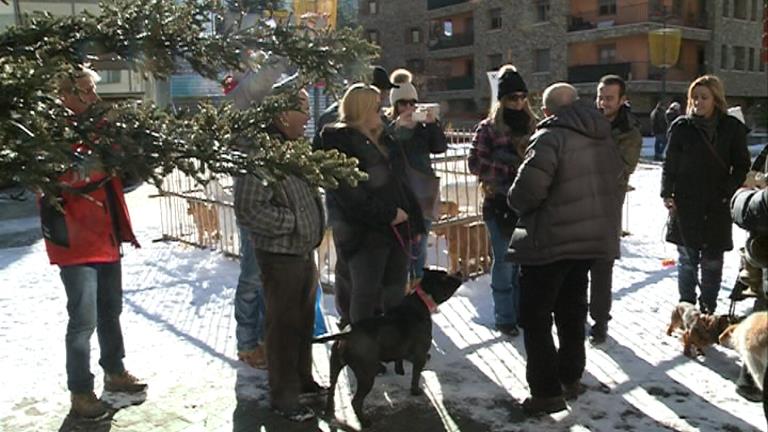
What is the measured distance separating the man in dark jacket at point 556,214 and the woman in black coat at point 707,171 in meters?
1.34

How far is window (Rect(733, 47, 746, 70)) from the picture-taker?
36.8 meters

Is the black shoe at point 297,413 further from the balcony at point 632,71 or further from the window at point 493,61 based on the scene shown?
the window at point 493,61

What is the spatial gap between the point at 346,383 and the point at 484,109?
3638 centimetres

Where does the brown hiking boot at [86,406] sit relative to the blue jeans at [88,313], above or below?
below

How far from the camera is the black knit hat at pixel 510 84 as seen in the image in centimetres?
474

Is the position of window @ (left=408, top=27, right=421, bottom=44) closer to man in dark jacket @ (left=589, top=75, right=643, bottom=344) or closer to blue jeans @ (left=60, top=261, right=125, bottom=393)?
man in dark jacket @ (left=589, top=75, right=643, bottom=344)

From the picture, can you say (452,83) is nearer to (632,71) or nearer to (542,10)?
(542,10)

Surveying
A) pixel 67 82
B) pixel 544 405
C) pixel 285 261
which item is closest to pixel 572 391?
pixel 544 405

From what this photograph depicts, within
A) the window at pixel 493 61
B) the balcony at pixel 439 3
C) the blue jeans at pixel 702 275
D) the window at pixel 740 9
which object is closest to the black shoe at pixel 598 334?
the blue jeans at pixel 702 275

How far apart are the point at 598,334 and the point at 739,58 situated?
3770cm

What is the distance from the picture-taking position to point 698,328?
4.55 m

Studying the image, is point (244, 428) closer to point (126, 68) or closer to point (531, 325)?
point (531, 325)

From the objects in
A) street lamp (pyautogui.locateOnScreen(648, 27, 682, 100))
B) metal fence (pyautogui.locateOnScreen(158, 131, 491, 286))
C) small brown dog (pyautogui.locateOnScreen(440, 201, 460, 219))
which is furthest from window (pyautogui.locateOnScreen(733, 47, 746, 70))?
small brown dog (pyautogui.locateOnScreen(440, 201, 460, 219))

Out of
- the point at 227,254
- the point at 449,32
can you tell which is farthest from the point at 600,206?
the point at 449,32
